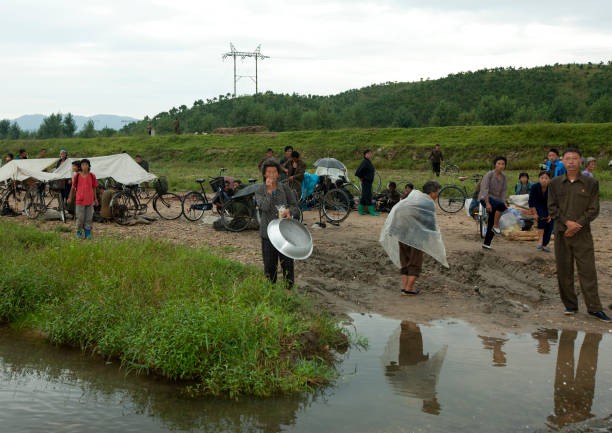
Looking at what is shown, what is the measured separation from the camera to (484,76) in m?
78.9

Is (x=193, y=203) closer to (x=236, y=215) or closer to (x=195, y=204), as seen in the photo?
(x=195, y=204)

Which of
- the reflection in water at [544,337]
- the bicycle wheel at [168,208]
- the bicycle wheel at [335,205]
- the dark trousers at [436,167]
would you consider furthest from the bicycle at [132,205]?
the dark trousers at [436,167]

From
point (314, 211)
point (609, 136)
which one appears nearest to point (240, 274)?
point (314, 211)

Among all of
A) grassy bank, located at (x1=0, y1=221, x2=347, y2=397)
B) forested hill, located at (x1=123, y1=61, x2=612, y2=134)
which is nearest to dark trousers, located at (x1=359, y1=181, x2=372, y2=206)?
grassy bank, located at (x1=0, y1=221, x2=347, y2=397)

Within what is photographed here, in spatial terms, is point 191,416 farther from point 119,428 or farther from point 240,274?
point 240,274

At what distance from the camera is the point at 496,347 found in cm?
740

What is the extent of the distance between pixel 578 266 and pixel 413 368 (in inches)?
109

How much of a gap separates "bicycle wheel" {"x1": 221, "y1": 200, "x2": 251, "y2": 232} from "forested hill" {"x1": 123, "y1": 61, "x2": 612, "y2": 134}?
41663mm

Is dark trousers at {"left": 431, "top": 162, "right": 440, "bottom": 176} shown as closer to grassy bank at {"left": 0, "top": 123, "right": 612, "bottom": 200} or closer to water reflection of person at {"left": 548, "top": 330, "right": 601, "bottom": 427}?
grassy bank at {"left": 0, "top": 123, "right": 612, "bottom": 200}

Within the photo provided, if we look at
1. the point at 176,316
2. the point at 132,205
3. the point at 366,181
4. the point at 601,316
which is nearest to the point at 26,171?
the point at 132,205

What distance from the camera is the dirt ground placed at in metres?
8.62

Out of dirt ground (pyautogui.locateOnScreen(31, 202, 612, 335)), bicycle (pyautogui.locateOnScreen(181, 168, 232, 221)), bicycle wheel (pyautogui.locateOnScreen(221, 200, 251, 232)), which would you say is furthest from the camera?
bicycle (pyautogui.locateOnScreen(181, 168, 232, 221))

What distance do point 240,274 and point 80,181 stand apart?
194 inches

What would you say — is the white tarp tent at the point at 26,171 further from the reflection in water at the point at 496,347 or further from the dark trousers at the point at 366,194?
the reflection in water at the point at 496,347
